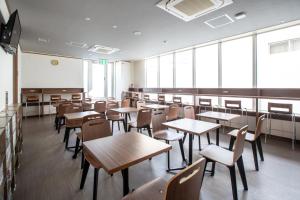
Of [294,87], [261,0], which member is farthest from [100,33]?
[294,87]

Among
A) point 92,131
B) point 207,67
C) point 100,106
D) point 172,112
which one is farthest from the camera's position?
point 207,67

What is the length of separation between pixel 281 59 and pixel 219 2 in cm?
289

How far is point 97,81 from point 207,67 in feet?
20.5

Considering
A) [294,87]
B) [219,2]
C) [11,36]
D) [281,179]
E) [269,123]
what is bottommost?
[281,179]

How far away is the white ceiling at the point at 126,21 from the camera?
3074mm

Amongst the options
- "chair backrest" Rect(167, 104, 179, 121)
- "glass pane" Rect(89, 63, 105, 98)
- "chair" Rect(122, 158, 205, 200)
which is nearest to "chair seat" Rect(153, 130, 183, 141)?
"chair backrest" Rect(167, 104, 179, 121)

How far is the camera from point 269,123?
14.4 feet

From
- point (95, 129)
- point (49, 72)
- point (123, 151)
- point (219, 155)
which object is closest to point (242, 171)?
point (219, 155)

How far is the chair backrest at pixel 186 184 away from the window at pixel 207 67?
5.32 meters

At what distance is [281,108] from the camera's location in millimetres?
3789

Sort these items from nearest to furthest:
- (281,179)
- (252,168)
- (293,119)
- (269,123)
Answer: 1. (281,179)
2. (252,168)
3. (293,119)
4. (269,123)

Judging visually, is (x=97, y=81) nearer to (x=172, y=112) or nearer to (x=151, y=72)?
(x=151, y=72)

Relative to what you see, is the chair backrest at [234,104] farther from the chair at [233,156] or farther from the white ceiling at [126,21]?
the chair at [233,156]

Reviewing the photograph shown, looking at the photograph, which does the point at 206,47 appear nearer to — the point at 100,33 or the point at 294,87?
the point at 294,87
